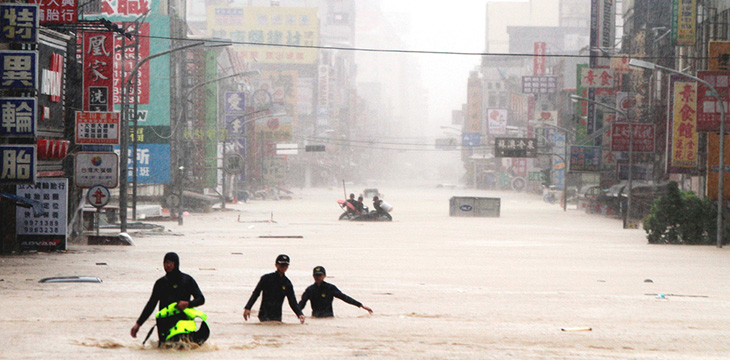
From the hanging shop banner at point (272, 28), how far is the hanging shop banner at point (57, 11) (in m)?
157

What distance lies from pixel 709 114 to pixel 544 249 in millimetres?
8653

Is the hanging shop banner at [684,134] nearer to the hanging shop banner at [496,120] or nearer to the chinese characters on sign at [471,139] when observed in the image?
the chinese characters on sign at [471,139]

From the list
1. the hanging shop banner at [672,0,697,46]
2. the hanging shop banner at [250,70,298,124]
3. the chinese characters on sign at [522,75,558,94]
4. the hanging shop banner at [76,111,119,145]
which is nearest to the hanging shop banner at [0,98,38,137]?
the hanging shop banner at [76,111,119,145]

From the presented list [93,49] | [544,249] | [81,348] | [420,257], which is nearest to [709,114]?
[544,249]

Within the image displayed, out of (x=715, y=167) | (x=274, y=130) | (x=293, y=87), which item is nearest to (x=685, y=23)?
(x=715, y=167)

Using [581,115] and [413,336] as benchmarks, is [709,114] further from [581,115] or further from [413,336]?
[581,115]

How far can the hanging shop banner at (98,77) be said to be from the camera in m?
32.2

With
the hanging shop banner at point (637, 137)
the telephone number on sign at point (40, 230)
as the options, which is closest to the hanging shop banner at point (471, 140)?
the hanging shop banner at point (637, 137)

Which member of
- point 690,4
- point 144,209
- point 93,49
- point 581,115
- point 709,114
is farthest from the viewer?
point 581,115

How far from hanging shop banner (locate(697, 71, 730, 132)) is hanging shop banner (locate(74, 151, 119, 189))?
20788mm

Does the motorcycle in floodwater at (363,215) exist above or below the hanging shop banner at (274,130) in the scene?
below

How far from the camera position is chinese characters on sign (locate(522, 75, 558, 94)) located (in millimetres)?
120188

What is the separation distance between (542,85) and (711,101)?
84.8 meters

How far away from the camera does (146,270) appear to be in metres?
23.3
